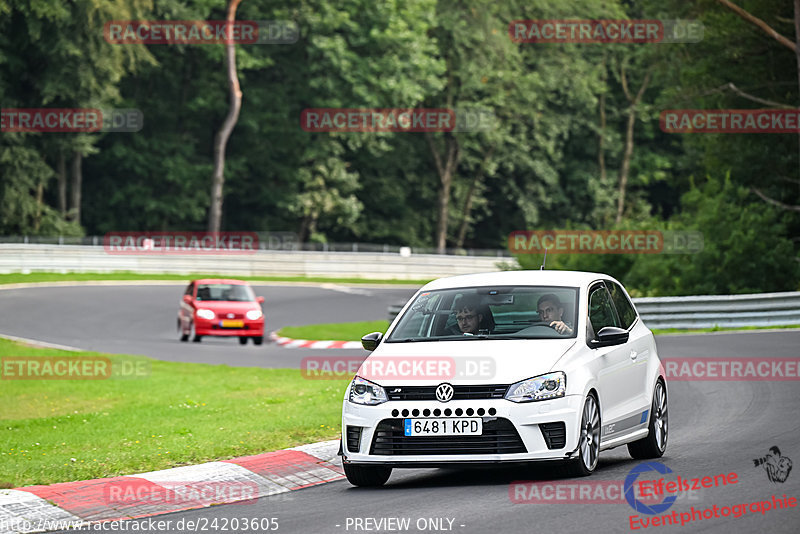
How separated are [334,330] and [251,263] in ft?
70.9

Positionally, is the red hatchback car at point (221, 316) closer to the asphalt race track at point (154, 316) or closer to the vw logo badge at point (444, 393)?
the asphalt race track at point (154, 316)

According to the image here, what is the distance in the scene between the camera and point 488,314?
10.9 m

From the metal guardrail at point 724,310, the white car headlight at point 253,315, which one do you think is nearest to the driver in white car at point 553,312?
the metal guardrail at point 724,310

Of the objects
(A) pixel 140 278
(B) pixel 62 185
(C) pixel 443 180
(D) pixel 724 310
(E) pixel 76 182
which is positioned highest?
(C) pixel 443 180

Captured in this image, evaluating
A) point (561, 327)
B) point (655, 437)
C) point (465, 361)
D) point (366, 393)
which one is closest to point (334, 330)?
point (655, 437)

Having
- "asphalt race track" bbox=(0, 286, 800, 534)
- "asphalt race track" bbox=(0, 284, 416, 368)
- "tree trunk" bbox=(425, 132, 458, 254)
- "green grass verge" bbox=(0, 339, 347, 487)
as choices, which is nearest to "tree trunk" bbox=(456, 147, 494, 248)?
"tree trunk" bbox=(425, 132, 458, 254)

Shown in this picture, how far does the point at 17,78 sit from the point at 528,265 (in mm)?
31587

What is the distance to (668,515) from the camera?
8305 millimetres

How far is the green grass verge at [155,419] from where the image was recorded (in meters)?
11.5

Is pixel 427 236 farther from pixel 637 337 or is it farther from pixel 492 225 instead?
pixel 637 337

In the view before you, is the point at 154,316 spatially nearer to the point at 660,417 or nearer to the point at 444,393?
the point at 660,417

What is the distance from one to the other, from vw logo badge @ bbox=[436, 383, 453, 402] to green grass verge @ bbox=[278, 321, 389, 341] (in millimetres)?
21227

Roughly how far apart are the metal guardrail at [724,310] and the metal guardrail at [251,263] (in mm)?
16758

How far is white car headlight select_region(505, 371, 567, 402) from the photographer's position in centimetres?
961
